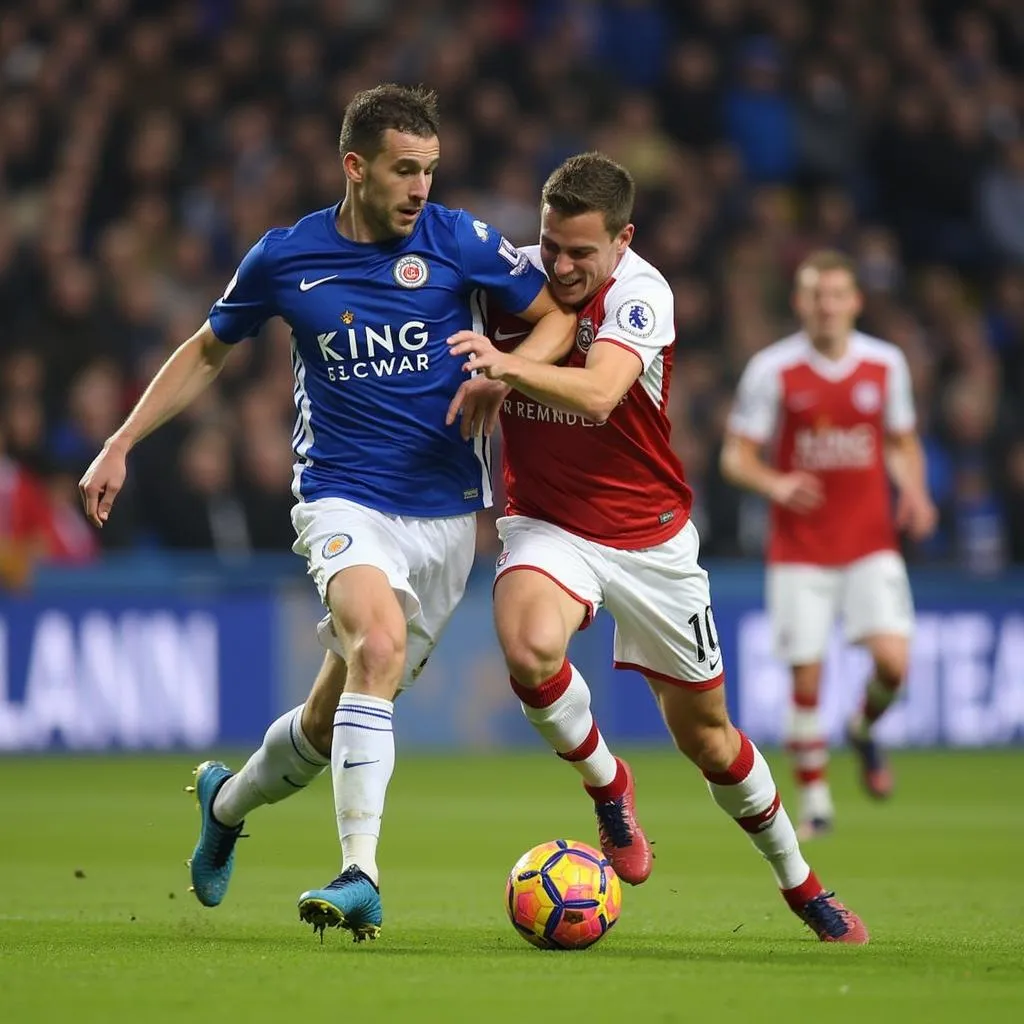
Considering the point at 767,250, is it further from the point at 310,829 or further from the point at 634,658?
the point at 634,658

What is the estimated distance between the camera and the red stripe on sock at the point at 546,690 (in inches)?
245

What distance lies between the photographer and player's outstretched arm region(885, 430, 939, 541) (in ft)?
34.2

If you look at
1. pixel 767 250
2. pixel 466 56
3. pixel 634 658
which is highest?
pixel 466 56

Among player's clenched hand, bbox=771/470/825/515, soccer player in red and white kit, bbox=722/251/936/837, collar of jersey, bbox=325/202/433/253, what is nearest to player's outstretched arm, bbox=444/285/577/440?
collar of jersey, bbox=325/202/433/253

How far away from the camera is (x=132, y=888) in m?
7.70

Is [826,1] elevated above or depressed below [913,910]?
above

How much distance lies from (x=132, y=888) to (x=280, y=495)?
704 centimetres

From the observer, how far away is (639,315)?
6.33 m

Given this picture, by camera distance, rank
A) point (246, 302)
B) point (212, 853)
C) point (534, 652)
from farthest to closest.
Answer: point (212, 853) < point (246, 302) < point (534, 652)

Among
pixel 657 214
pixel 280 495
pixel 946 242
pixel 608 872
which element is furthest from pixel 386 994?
pixel 946 242

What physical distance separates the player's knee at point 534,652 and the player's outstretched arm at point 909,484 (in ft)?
15.2

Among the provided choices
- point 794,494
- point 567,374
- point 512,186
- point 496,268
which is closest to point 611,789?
point 567,374

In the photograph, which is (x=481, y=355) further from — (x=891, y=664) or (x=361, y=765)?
(x=891, y=664)

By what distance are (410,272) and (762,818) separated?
1.97 meters
